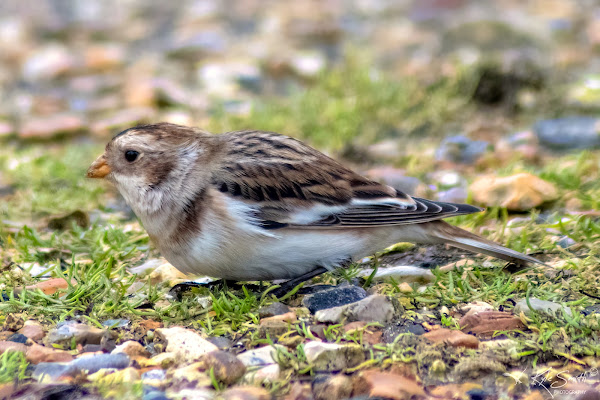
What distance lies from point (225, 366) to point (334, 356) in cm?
40

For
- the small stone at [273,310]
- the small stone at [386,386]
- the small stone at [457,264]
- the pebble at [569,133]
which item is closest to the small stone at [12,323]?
the small stone at [273,310]

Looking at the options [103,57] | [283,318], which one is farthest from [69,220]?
[103,57]

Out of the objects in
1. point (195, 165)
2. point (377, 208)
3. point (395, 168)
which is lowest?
point (395, 168)

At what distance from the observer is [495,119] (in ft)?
20.2

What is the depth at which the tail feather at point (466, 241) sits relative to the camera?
3.51 m

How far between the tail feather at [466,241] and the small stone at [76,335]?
5.32 ft

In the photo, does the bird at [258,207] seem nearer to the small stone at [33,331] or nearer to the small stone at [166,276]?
the small stone at [166,276]

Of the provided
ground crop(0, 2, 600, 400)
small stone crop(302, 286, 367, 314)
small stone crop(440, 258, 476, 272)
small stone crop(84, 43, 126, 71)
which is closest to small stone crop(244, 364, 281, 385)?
ground crop(0, 2, 600, 400)

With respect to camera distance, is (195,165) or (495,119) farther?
(495,119)

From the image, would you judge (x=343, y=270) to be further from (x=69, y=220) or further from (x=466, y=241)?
(x=69, y=220)

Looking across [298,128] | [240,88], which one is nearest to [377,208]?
[298,128]

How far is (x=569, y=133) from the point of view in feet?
18.4

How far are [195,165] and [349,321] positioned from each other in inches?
42.5

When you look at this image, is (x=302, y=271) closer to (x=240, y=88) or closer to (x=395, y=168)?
(x=395, y=168)
